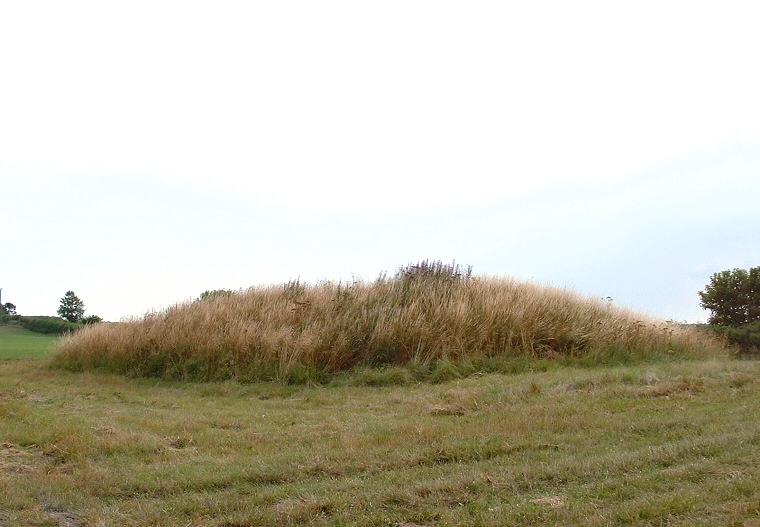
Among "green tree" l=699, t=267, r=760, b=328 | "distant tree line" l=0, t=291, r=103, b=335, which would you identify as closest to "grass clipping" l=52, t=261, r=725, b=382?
"green tree" l=699, t=267, r=760, b=328

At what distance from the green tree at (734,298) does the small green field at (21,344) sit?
55.5 ft

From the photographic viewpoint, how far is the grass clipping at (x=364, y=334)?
13188mm

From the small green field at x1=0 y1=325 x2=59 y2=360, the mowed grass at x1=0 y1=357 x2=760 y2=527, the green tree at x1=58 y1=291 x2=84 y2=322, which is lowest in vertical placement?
the mowed grass at x1=0 y1=357 x2=760 y2=527

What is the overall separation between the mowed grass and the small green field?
809 centimetres

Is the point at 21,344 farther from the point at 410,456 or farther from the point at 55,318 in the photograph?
the point at 410,456

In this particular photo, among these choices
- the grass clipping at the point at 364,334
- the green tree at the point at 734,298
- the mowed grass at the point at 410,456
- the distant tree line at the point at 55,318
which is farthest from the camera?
the distant tree line at the point at 55,318

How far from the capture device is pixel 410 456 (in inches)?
243

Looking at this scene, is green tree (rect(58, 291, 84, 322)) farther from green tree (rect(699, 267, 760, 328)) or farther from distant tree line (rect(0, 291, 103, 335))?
green tree (rect(699, 267, 760, 328))

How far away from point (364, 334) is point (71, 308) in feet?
67.5

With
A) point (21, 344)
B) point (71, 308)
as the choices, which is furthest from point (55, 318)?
point (21, 344)

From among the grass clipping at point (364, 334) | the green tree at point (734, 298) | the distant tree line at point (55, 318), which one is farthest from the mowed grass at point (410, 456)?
the distant tree line at point (55, 318)

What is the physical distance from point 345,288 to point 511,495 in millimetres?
11765

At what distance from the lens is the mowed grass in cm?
466

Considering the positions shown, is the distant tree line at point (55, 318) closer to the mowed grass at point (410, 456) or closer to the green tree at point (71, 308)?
the green tree at point (71, 308)
